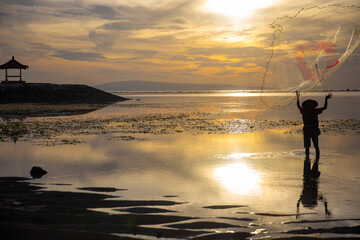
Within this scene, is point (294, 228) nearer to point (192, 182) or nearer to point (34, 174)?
point (192, 182)

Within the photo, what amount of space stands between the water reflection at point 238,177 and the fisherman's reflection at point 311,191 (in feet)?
5.09

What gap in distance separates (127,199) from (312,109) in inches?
386

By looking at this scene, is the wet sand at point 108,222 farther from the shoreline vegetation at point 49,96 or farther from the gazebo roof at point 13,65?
the gazebo roof at point 13,65

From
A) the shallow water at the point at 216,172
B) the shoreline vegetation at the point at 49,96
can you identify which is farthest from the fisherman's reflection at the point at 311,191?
the shoreline vegetation at the point at 49,96

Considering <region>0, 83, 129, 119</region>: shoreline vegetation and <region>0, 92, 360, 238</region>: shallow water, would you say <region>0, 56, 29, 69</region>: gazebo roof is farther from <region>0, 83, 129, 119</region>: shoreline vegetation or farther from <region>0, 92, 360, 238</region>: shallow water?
<region>0, 92, 360, 238</region>: shallow water

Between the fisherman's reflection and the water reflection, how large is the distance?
155cm

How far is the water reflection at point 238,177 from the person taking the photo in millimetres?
10656

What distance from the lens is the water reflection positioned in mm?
10656

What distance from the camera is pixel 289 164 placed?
1443cm

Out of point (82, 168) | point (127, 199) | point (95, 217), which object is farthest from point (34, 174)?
point (95, 217)

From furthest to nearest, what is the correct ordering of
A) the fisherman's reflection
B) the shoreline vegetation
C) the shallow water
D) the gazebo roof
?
the gazebo roof → the shoreline vegetation → the fisherman's reflection → the shallow water

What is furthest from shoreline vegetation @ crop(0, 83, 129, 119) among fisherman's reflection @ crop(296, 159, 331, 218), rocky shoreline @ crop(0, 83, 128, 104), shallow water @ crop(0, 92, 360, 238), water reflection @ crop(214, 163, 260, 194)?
fisherman's reflection @ crop(296, 159, 331, 218)

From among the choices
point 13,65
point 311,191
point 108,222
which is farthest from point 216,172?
point 13,65

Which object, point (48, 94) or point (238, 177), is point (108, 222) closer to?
point (238, 177)
